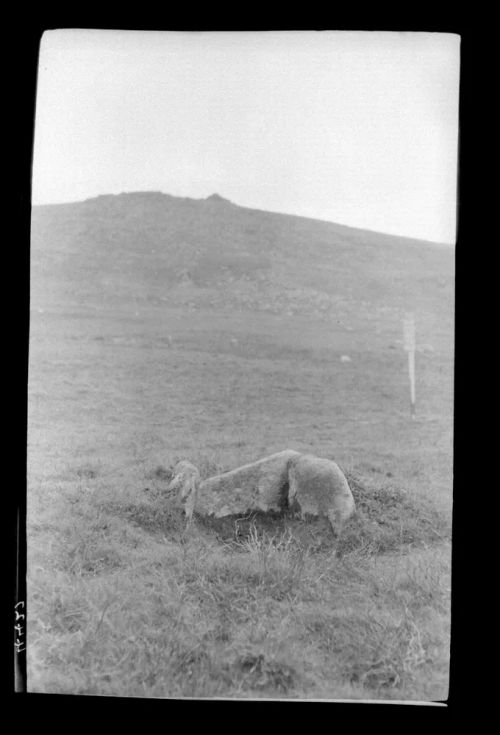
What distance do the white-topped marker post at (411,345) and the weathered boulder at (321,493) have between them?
474 mm

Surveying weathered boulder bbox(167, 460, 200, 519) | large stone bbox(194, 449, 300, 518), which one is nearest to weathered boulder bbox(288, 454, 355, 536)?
large stone bbox(194, 449, 300, 518)

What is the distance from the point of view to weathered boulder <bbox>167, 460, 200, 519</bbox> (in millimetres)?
2461

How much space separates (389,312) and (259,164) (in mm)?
901

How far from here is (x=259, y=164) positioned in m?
2.49

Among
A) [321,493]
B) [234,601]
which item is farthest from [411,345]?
[234,601]

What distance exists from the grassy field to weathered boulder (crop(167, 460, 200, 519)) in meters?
0.05

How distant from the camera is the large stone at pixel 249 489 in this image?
2.46 metres

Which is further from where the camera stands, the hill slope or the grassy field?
the hill slope

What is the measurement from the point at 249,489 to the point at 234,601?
48cm

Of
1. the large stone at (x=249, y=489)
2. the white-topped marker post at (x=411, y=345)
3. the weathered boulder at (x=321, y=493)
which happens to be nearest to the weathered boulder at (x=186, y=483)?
the large stone at (x=249, y=489)

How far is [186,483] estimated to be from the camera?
2467mm

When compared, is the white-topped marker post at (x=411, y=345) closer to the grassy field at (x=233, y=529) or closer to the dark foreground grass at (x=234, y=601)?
the grassy field at (x=233, y=529)

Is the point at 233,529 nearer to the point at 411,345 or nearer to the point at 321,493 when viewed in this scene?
the point at 321,493

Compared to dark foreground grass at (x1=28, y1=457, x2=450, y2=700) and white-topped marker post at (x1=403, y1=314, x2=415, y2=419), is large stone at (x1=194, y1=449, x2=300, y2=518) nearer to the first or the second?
dark foreground grass at (x1=28, y1=457, x2=450, y2=700)
